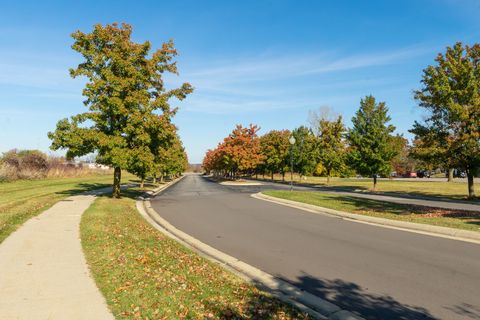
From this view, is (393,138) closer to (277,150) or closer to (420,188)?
(420,188)

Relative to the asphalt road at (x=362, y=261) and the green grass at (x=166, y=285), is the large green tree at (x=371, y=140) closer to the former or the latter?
the asphalt road at (x=362, y=261)

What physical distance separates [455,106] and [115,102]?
20358 millimetres

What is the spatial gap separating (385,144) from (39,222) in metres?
30.0

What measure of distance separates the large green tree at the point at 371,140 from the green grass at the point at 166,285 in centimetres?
2799

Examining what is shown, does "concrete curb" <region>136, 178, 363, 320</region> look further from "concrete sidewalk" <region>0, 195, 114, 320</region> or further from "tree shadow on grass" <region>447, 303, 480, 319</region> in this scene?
"concrete sidewalk" <region>0, 195, 114, 320</region>

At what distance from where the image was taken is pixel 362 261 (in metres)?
7.79

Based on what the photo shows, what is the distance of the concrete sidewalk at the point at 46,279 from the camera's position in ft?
15.0

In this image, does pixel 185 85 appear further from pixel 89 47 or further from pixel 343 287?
pixel 343 287

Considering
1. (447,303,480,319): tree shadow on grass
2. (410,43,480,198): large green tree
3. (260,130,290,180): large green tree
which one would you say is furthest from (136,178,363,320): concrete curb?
(260,130,290,180): large green tree

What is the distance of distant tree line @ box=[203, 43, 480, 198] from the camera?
75.8 ft

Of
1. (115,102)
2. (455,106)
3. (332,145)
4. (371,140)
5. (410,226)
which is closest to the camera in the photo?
(410,226)

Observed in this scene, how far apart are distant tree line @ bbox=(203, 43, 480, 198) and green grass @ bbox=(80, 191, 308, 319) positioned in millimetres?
21710

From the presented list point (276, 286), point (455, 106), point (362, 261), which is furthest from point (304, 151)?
point (276, 286)

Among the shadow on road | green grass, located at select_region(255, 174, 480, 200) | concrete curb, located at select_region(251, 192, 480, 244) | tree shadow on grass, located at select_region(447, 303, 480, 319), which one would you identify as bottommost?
the shadow on road
